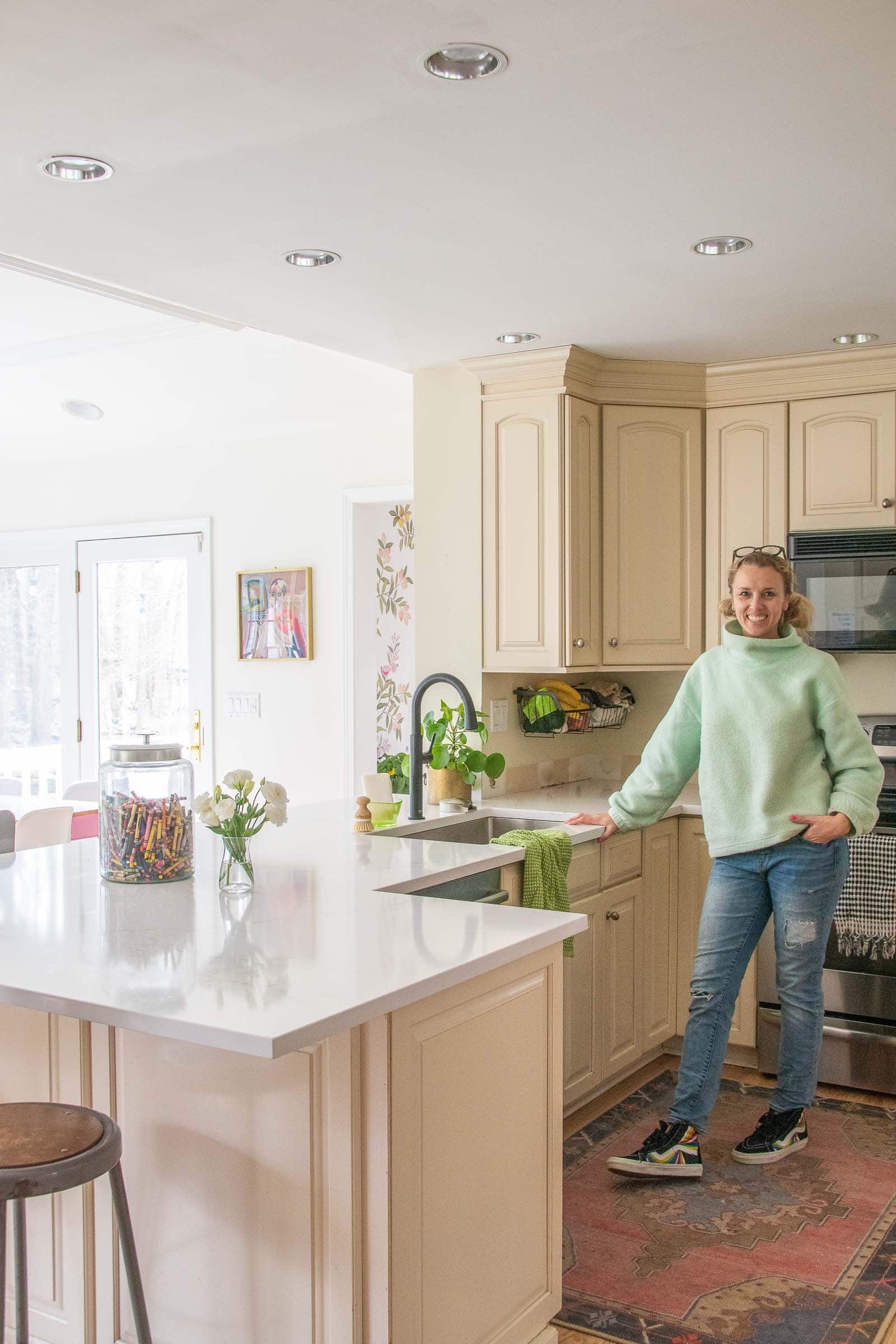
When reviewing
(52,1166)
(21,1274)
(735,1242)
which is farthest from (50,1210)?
(735,1242)

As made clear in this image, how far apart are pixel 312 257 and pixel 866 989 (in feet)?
8.32

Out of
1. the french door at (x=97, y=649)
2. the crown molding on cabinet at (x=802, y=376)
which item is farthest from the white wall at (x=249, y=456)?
the crown molding on cabinet at (x=802, y=376)

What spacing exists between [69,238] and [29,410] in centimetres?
331

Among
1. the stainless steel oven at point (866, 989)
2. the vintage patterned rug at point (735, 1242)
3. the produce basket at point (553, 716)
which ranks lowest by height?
the vintage patterned rug at point (735, 1242)

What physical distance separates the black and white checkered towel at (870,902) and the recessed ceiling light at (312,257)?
2148mm

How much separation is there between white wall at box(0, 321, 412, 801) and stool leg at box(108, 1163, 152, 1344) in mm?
3644

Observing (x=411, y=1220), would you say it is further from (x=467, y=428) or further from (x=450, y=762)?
(x=467, y=428)

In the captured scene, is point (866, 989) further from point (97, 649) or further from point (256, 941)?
point (97, 649)

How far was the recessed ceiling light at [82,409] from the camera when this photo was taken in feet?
18.5

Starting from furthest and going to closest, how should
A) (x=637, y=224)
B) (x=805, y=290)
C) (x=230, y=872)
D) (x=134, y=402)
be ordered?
1. (x=134, y=402)
2. (x=805, y=290)
3. (x=637, y=224)
4. (x=230, y=872)

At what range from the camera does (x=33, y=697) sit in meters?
6.52

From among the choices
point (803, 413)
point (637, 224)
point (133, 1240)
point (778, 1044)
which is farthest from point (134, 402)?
point (133, 1240)

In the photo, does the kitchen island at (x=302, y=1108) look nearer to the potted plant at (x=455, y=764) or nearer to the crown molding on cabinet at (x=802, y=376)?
the potted plant at (x=455, y=764)

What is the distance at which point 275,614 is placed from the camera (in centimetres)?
561
